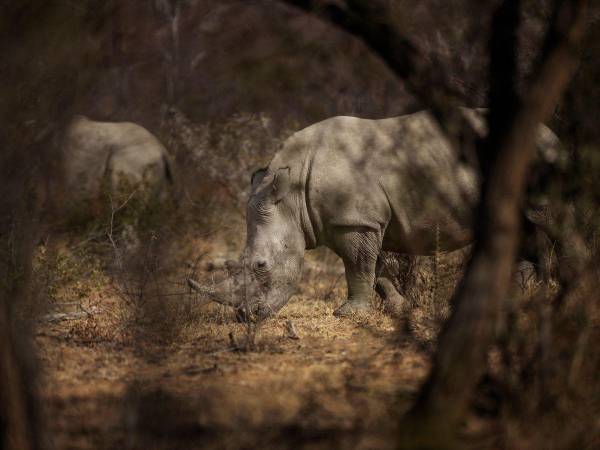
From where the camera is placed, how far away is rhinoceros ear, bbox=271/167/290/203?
21.5ft

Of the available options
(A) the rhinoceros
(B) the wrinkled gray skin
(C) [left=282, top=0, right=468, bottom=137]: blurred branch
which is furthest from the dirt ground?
(B) the wrinkled gray skin

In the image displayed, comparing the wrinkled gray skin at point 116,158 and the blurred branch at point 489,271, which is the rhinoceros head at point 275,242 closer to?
the wrinkled gray skin at point 116,158

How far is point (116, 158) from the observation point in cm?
997

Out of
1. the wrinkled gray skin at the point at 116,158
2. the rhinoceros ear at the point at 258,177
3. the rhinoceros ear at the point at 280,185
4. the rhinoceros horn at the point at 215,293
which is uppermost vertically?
the rhinoceros ear at the point at 280,185

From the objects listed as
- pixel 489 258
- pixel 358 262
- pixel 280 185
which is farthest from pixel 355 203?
pixel 489 258

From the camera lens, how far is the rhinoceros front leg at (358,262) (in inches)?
252

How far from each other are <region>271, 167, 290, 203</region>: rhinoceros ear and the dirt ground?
3.27 feet

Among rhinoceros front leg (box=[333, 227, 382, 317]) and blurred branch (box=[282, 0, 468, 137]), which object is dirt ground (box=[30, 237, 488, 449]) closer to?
rhinoceros front leg (box=[333, 227, 382, 317])

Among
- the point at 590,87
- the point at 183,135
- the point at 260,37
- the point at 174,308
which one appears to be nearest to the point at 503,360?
the point at 590,87

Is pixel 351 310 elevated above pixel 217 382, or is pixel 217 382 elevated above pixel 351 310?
pixel 217 382

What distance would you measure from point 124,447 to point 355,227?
338 cm

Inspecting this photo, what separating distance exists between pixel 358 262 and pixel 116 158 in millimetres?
4536

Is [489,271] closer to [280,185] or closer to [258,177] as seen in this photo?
[280,185]

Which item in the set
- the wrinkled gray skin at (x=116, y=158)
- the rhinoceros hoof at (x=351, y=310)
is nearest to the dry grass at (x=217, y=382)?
the rhinoceros hoof at (x=351, y=310)
